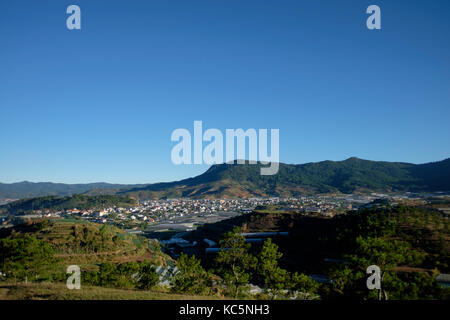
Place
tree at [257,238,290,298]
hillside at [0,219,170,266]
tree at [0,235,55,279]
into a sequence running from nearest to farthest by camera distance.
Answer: tree at [257,238,290,298], tree at [0,235,55,279], hillside at [0,219,170,266]

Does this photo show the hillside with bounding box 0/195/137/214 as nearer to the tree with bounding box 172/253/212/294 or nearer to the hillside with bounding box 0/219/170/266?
the hillside with bounding box 0/219/170/266

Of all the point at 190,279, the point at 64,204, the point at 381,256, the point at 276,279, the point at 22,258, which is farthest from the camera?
the point at 64,204

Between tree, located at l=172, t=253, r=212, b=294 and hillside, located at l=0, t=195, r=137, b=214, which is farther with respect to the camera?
hillside, located at l=0, t=195, r=137, b=214

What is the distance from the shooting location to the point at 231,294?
1981 cm

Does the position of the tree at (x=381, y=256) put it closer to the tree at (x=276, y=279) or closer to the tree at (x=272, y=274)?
the tree at (x=276, y=279)

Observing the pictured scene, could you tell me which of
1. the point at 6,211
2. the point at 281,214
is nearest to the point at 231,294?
the point at 281,214

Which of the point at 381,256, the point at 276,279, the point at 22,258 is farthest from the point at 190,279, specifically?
the point at 22,258

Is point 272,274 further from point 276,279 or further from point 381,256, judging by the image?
point 381,256

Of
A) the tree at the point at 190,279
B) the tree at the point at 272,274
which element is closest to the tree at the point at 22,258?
the tree at the point at 190,279

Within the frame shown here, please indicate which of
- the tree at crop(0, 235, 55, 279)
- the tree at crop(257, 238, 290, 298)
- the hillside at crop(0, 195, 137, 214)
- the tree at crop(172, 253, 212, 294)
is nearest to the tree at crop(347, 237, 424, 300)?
the tree at crop(257, 238, 290, 298)

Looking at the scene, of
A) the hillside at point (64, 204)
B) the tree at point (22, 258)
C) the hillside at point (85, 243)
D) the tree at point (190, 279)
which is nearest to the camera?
the tree at point (190, 279)
